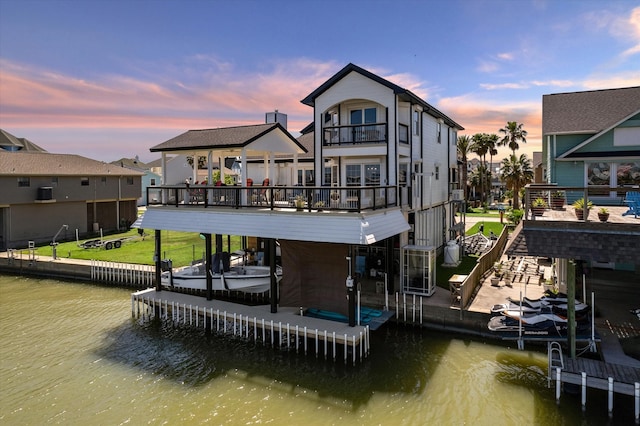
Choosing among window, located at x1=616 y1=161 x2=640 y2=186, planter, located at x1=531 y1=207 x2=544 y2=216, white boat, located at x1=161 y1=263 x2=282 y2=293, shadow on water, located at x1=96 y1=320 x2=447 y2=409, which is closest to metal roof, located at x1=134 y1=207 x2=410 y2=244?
white boat, located at x1=161 y1=263 x2=282 y2=293

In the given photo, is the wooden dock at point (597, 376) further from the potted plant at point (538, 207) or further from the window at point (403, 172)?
the window at point (403, 172)

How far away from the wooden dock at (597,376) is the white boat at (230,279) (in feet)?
36.4

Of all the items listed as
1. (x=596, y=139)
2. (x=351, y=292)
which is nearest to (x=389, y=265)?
(x=351, y=292)

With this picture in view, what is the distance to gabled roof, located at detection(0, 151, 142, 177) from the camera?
35344 millimetres

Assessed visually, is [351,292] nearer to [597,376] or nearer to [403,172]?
[597,376]

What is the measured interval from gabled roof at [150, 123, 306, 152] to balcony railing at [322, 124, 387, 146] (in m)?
1.92

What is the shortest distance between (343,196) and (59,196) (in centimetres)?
3349

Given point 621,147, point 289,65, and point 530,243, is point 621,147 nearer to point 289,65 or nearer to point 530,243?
point 530,243

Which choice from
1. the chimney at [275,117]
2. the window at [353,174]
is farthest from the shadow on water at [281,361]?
the chimney at [275,117]

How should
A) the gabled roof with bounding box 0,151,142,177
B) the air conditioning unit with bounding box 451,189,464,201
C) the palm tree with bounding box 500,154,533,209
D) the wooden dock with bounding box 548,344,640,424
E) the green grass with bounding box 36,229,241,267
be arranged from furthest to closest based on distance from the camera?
the palm tree with bounding box 500,154,533,209 → the gabled roof with bounding box 0,151,142,177 → the air conditioning unit with bounding box 451,189,464,201 → the green grass with bounding box 36,229,241,267 → the wooden dock with bounding box 548,344,640,424

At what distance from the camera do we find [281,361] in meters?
14.2

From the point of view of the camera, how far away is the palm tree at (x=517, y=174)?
181 ft

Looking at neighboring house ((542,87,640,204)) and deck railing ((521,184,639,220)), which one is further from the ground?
neighboring house ((542,87,640,204))

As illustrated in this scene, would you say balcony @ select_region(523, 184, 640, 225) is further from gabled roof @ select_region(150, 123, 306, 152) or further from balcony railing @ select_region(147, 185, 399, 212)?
gabled roof @ select_region(150, 123, 306, 152)
